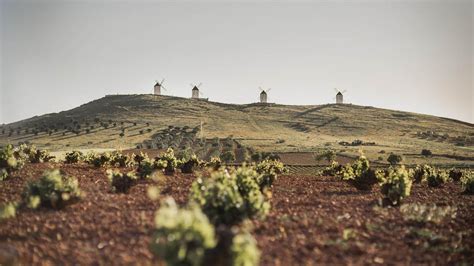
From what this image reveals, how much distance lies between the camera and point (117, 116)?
484ft

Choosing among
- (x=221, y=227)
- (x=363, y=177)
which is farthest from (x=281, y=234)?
(x=363, y=177)

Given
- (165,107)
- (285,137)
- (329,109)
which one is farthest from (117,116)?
(329,109)

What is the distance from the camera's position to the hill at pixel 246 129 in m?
100

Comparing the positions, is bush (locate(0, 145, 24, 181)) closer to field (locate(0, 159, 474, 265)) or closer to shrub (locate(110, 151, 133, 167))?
field (locate(0, 159, 474, 265))

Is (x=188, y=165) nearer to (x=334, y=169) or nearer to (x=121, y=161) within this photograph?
(x=121, y=161)

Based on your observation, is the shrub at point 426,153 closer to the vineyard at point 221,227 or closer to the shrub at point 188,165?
the shrub at point 188,165

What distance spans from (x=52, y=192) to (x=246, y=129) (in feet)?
379

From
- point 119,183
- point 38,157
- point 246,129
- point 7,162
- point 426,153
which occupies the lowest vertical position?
point 426,153

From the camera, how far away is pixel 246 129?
429 ft

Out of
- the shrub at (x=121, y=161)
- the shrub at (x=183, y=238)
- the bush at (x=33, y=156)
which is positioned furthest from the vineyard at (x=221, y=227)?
the shrub at (x=121, y=161)

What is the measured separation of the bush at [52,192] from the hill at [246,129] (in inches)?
2735

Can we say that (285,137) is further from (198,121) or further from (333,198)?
(333,198)

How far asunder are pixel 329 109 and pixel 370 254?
162 meters

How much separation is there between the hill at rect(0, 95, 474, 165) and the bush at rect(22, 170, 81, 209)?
69.5 metres
